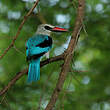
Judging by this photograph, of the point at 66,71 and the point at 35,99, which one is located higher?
the point at 66,71

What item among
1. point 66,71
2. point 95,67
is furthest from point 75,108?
point 66,71

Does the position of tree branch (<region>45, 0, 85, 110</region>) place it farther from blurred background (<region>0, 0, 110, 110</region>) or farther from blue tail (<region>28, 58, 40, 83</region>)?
blurred background (<region>0, 0, 110, 110</region>)

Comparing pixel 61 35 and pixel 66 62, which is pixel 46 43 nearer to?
pixel 61 35

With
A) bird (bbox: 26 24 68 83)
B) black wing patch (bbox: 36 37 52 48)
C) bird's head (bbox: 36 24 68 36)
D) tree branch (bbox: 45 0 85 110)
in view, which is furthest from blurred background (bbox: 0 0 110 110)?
tree branch (bbox: 45 0 85 110)

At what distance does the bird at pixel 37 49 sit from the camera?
433 centimetres

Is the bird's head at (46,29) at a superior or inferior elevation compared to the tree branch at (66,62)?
inferior

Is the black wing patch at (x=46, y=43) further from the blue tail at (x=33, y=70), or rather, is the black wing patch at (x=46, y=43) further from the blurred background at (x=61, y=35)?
the blurred background at (x=61, y=35)

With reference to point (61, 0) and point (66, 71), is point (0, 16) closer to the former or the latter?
point (61, 0)

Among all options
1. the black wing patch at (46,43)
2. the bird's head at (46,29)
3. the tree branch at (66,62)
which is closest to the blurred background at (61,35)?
the bird's head at (46,29)

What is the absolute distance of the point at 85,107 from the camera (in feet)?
18.6

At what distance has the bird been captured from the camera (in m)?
4.33

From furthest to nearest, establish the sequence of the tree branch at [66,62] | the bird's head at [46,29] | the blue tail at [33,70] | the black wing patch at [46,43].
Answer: the bird's head at [46,29] < the black wing patch at [46,43] < the blue tail at [33,70] < the tree branch at [66,62]

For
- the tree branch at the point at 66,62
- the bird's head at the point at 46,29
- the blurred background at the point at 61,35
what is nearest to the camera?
the tree branch at the point at 66,62

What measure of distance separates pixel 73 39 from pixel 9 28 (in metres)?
2.92
